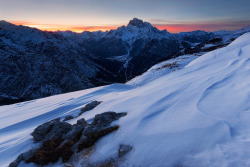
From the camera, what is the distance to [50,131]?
7.73m

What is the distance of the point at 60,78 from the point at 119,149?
13619 cm

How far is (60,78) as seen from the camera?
421ft

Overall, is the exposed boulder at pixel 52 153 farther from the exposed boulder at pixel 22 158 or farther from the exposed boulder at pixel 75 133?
the exposed boulder at pixel 75 133

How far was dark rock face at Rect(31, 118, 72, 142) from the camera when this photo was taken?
7.35 meters

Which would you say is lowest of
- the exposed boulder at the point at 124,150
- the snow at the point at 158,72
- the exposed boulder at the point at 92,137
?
the snow at the point at 158,72

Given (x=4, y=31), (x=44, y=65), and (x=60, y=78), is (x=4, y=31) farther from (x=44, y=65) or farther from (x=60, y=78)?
(x=60, y=78)

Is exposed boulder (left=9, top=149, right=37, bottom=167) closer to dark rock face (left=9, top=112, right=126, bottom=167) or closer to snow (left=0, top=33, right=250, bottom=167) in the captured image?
dark rock face (left=9, top=112, right=126, bottom=167)

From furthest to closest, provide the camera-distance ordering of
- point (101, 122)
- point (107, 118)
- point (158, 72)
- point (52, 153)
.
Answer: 1. point (158, 72)
2. point (107, 118)
3. point (101, 122)
4. point (52, 153)

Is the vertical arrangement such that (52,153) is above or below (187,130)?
below

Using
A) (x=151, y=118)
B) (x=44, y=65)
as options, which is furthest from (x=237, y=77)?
(x=44, y=65)

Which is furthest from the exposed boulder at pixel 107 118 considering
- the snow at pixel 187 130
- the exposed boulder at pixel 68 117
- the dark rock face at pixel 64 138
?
the exposed boulder at pixel 68 117

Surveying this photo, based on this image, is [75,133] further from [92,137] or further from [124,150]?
[124,150]

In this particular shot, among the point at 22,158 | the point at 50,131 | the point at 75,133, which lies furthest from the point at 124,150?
the point at 50,131

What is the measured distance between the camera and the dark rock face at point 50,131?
7.35 metres
